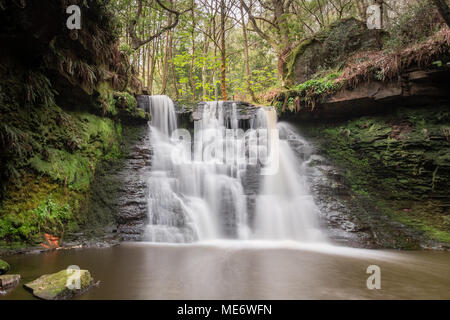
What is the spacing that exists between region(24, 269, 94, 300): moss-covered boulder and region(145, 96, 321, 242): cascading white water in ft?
9.40

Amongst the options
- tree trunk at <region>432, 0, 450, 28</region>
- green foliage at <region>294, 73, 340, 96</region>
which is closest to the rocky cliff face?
green foliage at <region>294, 73, 340, 96</region>

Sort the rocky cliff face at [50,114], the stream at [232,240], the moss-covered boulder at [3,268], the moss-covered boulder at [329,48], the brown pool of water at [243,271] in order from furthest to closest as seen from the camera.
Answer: the moss-covered boulder at [329,48] → the rocky cliff face at [50,114] → the moss-covered boulder at [3,268] → the stream at [232,240] → the brown pool of water at [243,271]

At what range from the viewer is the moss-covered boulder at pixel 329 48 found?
953cm

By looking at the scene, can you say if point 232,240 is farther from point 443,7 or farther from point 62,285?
point 443,7

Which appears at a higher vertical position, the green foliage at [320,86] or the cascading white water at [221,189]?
the green foliage at [320,86]

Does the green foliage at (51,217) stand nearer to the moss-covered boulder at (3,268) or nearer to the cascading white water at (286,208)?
the moss-covered boulder at (3,268)

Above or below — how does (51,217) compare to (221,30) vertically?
below

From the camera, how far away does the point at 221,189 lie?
699 centimetres

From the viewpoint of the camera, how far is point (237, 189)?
7012mm

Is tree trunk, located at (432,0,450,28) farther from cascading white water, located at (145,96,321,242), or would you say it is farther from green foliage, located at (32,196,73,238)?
green foliage, located at (32,196,73,238)

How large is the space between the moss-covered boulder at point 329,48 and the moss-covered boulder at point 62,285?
10.0 meters

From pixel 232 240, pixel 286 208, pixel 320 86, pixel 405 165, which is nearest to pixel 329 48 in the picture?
pixel 320 86

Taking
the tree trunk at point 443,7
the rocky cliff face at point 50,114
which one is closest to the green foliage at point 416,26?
the tree trunk at point 443,7

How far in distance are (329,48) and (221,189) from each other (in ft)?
25.1
